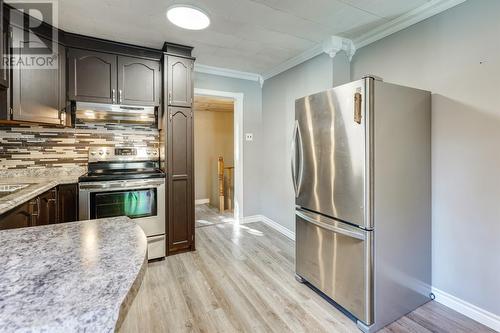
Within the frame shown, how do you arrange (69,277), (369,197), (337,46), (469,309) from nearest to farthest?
1. (69,277)
2. (369,197)
3. (469,309)
4. (337,46)

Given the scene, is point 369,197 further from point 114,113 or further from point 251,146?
point 114,113

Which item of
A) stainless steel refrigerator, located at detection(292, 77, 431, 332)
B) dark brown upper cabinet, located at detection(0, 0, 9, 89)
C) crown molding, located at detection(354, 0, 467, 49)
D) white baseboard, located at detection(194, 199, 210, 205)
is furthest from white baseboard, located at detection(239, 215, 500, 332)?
white baseboard, located at detection(194, 199, 210, 205)

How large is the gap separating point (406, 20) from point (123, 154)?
337cm

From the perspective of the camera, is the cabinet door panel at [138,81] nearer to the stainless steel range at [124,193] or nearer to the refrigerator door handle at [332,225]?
the stainless steel range at [124,193]

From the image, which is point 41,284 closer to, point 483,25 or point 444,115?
point 444,115

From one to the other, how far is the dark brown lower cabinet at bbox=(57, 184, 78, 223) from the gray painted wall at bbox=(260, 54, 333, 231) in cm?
259

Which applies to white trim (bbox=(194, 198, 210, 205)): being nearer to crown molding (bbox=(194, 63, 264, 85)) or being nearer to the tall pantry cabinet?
the tall pantry cabinet

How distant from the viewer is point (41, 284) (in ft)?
2.08

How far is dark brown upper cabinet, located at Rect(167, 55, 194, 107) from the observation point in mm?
2951

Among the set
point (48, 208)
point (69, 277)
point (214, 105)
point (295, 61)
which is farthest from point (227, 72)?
point (69, 277)

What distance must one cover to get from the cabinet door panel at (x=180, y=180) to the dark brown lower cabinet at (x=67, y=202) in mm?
920

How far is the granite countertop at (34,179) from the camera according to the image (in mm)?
1814

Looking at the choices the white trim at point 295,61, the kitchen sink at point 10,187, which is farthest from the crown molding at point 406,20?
the kitchen sink at point 10,187

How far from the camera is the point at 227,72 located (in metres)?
3.94
